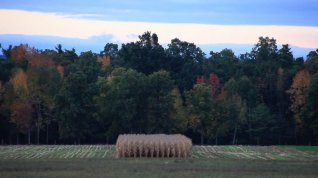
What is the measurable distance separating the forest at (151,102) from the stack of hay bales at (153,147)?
3348cm

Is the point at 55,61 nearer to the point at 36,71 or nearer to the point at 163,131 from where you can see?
the point at 36,71

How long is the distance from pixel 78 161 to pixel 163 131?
1816 inches

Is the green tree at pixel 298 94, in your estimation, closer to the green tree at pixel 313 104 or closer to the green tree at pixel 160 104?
the green tree at pixel 313 104

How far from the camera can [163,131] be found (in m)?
103

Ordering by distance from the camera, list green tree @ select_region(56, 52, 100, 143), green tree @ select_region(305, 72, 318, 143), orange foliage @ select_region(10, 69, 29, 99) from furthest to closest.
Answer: orange foliage @ select_region(10, 69, 29, 99) → green tree @ select_region(305, 72, 318, 143) → green tree @ select_region(56, 52, 100, 143)

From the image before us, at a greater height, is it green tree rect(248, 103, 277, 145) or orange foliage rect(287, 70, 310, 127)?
orange foliage rect(287, 70, 310, 127)

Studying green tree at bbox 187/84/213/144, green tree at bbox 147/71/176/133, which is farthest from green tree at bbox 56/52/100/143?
green tree at bbox 187/84/213/144

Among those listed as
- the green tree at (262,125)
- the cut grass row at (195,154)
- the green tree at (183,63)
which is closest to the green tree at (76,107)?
the green tree at (183,63)

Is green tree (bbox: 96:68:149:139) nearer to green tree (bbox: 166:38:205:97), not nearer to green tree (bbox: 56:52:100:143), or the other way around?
green tree (bbox: 56:52:100:143)

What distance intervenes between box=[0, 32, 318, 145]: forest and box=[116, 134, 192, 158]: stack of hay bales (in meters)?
33.5

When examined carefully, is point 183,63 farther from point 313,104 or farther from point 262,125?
point 313,104

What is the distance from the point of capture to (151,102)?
103 metres

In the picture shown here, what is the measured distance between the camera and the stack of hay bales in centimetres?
6788

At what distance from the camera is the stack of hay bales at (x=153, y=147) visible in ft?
223
